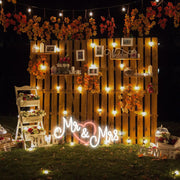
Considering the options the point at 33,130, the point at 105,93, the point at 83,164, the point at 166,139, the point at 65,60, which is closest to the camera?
the point at 83,164

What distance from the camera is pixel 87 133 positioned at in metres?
6.66

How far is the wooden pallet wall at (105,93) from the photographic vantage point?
6.64 metres

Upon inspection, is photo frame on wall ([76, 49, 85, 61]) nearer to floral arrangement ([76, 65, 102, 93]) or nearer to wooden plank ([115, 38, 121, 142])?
floral arrangement ([76, 65, 102, 93])

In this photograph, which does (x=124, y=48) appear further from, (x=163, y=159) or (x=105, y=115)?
(x=163, y=159)

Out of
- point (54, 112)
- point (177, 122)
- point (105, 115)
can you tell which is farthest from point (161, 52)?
point (54, 112)

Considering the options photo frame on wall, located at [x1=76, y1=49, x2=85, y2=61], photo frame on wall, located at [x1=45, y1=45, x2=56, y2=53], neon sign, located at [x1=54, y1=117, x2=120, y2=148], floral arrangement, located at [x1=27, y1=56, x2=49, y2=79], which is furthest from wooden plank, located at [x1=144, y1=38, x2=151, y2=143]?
floral arrangement, located at [x1=27, y1=56, x2=49, y2=79]

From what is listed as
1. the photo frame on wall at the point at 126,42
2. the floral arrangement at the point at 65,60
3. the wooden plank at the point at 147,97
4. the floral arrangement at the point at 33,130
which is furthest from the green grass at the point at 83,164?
the photo frame on wall at the point at 126,42

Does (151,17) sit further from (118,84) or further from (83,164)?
(83,164)

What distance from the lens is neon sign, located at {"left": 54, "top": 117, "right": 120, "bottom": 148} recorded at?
650cm

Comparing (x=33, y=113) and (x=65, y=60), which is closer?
(x=33, y=113)

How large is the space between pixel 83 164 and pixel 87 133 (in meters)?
1.60

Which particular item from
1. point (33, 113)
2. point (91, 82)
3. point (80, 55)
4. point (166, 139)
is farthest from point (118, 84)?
point (33, 113)

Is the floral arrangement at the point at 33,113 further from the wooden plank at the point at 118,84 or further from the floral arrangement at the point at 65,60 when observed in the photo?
the wooden plank at the point at 118,84

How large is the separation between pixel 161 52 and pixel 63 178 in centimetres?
818
